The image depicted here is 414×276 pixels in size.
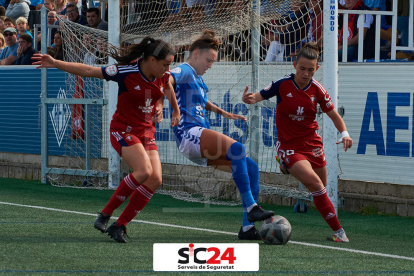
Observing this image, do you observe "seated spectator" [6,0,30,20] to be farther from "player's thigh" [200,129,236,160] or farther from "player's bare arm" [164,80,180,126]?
"player's thigh" [200,129,236,160]

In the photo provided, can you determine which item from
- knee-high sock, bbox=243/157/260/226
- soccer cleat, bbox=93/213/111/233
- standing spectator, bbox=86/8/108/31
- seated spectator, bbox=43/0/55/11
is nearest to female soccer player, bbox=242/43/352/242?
knee-high sock, bbox=243/157/260/226

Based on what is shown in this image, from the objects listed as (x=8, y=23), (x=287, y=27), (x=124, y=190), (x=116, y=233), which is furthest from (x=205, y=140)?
(x=8, y=23)

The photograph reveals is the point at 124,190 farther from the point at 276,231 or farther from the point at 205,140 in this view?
the point at 276,231

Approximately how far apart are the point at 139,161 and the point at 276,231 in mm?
1332

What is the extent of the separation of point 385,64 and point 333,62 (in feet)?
3.30

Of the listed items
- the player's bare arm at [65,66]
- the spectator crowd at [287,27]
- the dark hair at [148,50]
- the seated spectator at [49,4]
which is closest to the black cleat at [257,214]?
the dark hair at [148,50]

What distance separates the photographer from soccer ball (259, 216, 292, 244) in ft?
18.8

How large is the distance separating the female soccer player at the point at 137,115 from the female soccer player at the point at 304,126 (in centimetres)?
95

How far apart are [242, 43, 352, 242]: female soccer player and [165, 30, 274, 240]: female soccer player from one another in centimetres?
39

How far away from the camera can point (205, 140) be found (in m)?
6.03

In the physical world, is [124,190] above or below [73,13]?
below

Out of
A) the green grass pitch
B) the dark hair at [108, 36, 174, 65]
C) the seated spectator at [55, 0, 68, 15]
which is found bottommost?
the green grass pitch

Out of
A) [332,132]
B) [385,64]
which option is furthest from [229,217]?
[385,64]

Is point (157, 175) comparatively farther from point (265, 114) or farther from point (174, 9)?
point (174, 9)
